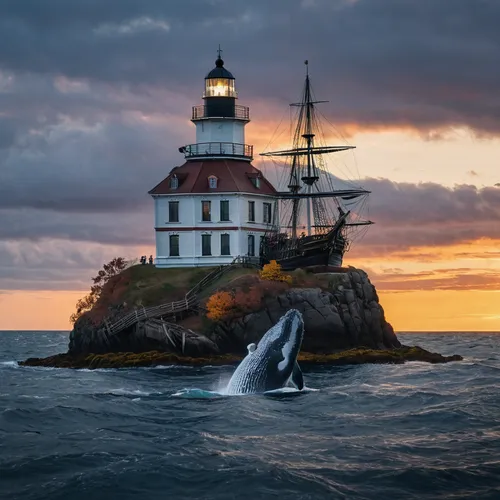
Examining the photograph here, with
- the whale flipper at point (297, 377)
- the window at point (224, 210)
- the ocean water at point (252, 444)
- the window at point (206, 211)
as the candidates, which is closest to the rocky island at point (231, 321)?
the window at point (224, 210)

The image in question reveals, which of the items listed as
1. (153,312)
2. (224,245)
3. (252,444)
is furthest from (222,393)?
(224,245)

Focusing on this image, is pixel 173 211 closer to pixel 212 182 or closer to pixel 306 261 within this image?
pixel 212 182

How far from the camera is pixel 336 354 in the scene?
232 feet

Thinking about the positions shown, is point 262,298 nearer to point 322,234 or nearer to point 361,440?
point 322,234

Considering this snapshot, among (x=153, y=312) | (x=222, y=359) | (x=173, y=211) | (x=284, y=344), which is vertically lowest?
(x=222, y=359)

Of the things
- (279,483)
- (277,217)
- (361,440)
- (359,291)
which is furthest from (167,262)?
(279,483)

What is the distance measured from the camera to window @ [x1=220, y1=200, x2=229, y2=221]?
85.9 metres

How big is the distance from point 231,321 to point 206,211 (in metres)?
16.9

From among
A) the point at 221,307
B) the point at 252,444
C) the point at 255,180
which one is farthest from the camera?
the point at 255,180

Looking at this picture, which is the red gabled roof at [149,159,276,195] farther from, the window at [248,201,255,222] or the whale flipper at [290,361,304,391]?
the whale flipper at [290,361,304,391]

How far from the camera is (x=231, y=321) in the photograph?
72.3 m

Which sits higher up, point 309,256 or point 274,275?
point 309,256

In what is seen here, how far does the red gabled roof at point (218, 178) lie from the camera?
86375 mm

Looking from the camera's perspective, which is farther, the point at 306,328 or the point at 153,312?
the point at 153,312
